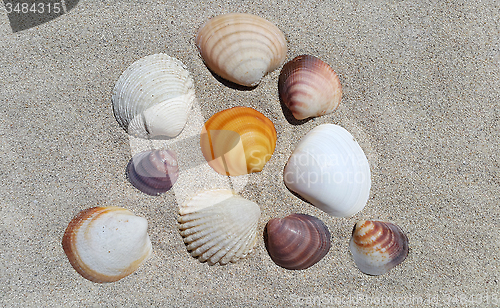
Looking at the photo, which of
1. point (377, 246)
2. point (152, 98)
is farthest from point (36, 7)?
point (377, 246)

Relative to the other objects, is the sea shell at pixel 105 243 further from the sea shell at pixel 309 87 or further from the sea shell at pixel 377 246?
the sea shell at pixel 377 246

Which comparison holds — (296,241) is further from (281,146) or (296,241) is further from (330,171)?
(281,146)

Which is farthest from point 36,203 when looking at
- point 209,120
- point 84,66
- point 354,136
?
point 354,136

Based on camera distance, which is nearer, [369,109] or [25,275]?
[25,275]

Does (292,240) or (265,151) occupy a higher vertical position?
(265,151)

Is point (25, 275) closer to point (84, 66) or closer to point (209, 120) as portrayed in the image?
point (84, 66)

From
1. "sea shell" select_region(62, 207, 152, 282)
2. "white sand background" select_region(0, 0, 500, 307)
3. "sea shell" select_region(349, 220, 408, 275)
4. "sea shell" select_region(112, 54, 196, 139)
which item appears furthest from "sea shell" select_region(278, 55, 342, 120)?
"sea shell" select_region(62, 207, 152, 282)
